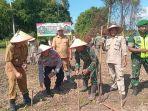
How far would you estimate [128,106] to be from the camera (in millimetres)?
7543

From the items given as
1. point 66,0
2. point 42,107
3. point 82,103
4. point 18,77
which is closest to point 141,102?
point 82,103

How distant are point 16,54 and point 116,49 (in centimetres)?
220

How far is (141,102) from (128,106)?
0.38 m

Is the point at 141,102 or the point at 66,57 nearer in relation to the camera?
the point at 141,102

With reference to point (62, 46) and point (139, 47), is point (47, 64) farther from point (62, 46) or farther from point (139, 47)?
point (139, 47)

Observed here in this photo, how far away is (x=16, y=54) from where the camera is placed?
755 centimetres

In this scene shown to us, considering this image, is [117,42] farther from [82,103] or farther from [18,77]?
[18,77]

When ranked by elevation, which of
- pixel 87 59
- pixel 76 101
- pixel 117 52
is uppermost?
pixel 117 52

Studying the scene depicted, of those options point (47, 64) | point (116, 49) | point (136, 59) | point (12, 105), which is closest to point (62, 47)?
point (47, 64)

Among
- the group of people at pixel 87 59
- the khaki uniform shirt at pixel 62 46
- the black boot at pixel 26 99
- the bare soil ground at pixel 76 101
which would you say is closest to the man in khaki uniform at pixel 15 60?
the group of people at pixel 87 59

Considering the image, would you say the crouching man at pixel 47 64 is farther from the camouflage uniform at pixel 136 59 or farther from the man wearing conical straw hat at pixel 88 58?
the camouflage uniform at pixel 136 59

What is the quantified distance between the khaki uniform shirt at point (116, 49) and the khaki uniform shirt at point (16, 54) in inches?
74.8

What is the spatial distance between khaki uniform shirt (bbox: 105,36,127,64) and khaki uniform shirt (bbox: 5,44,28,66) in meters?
1.90

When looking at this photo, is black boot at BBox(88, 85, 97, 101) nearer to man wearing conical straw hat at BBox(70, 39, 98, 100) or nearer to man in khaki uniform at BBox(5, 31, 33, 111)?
man wearing conical straw hat at BBox(70, 39, 98, 100)
